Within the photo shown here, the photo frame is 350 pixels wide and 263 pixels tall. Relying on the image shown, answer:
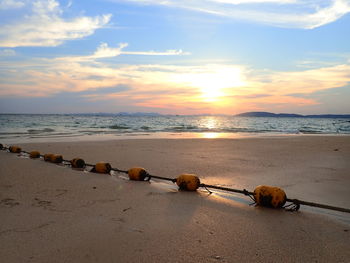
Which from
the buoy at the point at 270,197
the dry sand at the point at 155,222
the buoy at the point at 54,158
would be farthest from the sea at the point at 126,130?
the buoy at the point at 270,197

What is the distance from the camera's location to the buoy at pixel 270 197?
3697 mm

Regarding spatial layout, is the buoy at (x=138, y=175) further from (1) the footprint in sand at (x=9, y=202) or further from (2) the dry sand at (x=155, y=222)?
(1) the footprint in sand at (x=9, y=202)

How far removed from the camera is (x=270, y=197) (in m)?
3.73

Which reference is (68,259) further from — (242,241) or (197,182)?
(197,182)

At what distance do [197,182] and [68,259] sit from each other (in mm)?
2660

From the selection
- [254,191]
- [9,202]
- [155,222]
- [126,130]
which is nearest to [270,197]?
[254,191]

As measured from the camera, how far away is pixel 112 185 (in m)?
4.88

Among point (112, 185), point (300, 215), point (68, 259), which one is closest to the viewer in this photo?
point (68, 259)

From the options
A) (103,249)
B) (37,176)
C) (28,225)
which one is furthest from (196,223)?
(37,176)

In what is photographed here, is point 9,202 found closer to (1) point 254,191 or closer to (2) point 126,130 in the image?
(1) point 254,191

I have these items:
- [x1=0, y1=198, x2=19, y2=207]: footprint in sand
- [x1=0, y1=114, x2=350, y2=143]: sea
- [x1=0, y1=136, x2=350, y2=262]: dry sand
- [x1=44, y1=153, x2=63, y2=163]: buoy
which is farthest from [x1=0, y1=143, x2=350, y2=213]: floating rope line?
[x1=0, y1=114, x2=350, y2=143]: sea

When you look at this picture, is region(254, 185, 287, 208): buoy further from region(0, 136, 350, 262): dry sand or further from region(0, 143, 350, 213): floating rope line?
region(0, 136, 350, 262): dry sand

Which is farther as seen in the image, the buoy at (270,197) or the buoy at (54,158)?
the buoy at (54,158)

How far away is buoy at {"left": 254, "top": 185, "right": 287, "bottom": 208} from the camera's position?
3697mm
